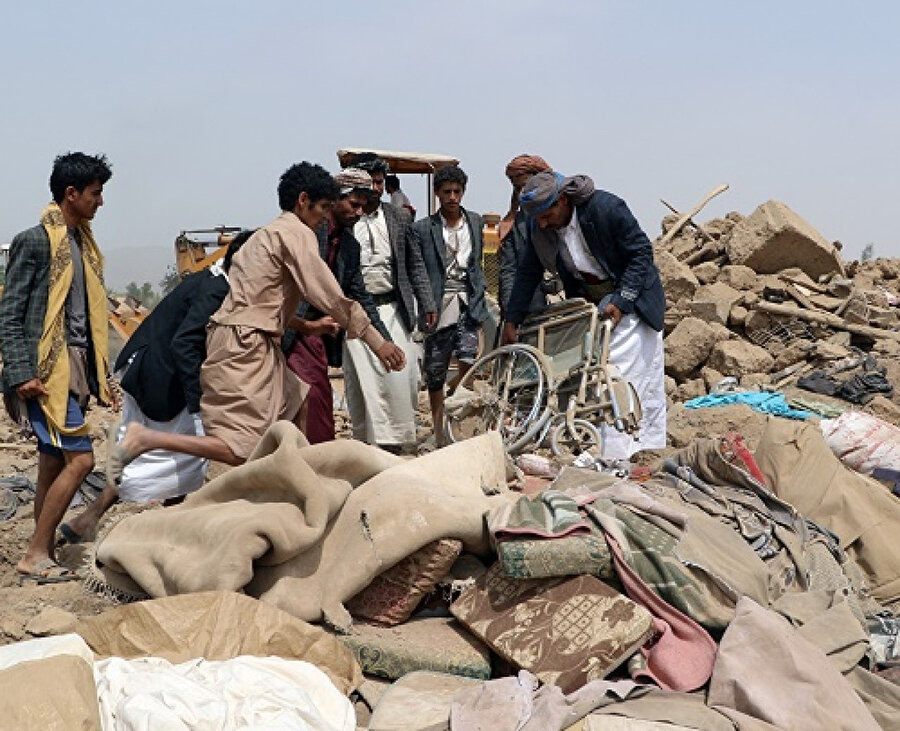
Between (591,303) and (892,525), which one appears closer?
(892,525)

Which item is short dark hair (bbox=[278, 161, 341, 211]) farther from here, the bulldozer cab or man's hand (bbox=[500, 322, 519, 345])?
the bulldozer cab

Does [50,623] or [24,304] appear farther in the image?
[24,304]

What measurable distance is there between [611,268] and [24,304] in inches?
118

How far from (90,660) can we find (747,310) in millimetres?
9801

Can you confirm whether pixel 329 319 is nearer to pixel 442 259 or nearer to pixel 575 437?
pixel 575 437

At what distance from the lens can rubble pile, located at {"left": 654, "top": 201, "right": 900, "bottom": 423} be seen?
10.7 m

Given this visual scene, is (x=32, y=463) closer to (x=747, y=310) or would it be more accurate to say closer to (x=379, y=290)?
(x=379, y=290)

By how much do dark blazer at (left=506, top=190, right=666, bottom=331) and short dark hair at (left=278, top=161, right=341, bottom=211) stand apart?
→ 65.9 inches

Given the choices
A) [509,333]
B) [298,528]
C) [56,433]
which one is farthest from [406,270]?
[298,528]

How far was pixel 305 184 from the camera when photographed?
4918 millimetres

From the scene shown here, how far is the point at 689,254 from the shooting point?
45.8 feet

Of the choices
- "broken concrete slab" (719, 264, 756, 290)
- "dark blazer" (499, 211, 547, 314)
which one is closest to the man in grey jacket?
"dark blazer" (499, 211, 547, 314)

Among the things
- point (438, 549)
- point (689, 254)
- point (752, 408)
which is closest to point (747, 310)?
point (689, 254)

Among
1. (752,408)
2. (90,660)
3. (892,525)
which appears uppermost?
(90,660)
